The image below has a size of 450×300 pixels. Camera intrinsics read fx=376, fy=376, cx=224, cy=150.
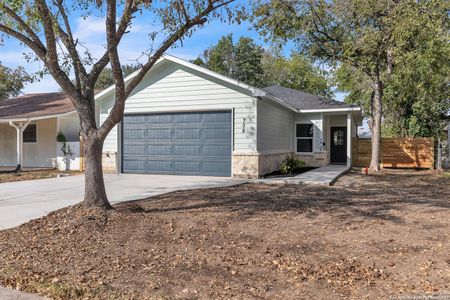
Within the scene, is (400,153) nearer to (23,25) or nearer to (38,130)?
(23,25)

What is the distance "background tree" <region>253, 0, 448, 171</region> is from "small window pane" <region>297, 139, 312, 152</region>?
3.01 metres

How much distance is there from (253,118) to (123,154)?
574 centimetres

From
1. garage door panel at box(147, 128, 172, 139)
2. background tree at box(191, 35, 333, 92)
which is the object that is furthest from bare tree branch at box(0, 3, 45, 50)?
background tree at box(191, 35, 333, 92)

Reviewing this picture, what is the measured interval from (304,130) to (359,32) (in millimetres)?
5209

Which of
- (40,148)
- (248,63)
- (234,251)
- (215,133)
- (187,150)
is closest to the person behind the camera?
(234,251)

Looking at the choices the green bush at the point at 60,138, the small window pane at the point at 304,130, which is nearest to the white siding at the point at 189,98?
the green bush at the point at 60,138

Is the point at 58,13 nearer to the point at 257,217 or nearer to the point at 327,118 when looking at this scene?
the point at 257,217

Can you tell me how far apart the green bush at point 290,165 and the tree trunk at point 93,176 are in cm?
911

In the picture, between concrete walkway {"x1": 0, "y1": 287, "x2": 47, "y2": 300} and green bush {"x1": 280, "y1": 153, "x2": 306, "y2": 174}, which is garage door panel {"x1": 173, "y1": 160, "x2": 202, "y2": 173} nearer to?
green bush {"x1": 280, "y1": 153, "x2": 306, "y2": 174}

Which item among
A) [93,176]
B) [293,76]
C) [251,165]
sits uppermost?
[293,76]

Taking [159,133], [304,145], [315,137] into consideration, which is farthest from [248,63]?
[159,133]

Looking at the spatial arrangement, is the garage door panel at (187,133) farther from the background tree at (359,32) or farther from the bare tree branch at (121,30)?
the bare tree branch at (121,30)

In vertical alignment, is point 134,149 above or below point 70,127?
below

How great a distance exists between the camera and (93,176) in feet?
22.0
